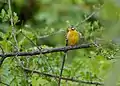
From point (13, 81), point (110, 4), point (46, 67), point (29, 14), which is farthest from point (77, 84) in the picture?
point (29, 14)

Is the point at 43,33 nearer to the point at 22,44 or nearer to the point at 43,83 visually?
the point at 22,44

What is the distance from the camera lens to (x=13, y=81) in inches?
49.8

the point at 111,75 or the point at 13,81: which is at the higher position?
the point at 13,81

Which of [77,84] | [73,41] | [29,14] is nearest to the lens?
[73,41]

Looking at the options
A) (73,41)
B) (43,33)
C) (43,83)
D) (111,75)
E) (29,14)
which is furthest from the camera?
(29,14)

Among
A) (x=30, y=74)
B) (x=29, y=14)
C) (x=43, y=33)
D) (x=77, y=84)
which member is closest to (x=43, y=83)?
(x=30, y=74)

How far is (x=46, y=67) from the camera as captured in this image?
135 cm

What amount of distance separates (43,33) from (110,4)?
1.32 m

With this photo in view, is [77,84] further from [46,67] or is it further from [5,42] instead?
[5,42]

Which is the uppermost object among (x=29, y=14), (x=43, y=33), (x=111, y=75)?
(x=29, y=14)

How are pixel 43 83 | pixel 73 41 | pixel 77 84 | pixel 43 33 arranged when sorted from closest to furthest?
pixel 73 41
pixel 43 83
pixel 77 84
pixel 43 33

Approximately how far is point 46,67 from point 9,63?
5.5 inches

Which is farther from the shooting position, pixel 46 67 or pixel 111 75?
pixel 46 67

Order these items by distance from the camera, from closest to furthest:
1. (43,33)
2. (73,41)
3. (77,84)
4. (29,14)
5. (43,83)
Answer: (73,41), (43,83), (77,84), (43,33), (29,14)
